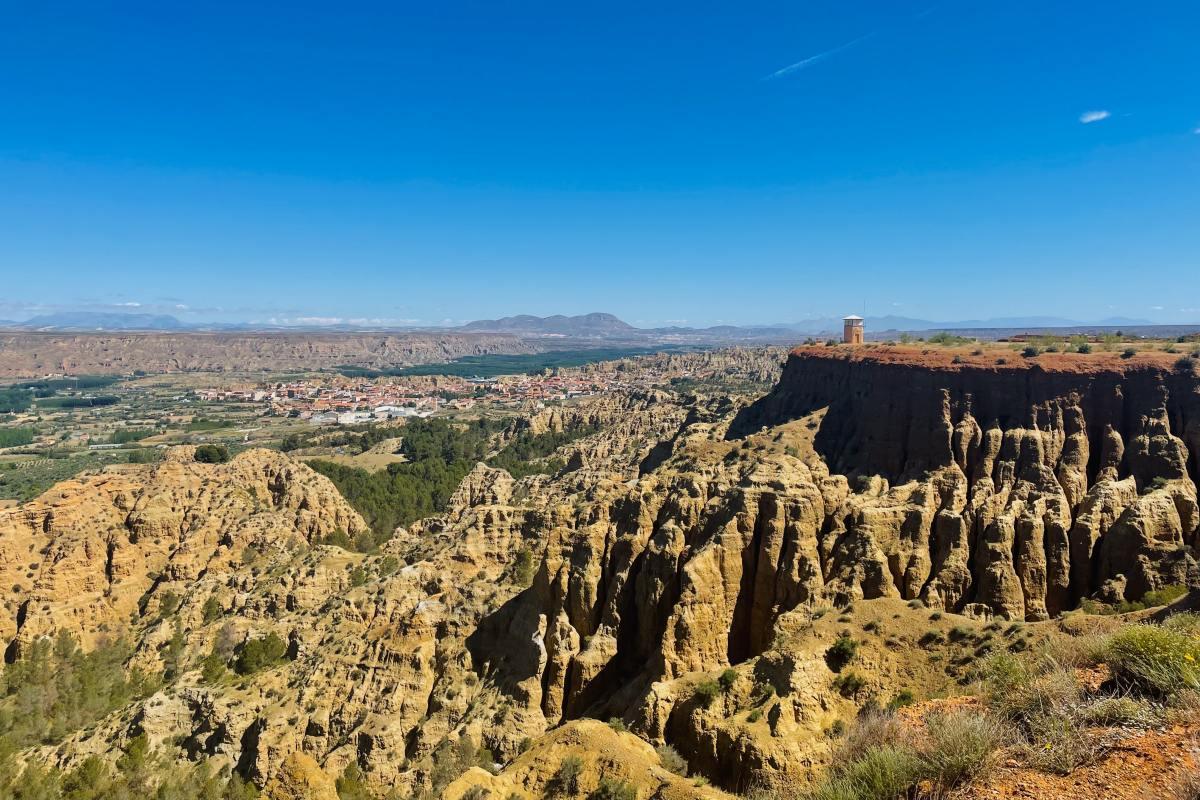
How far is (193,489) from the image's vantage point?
62.2 meters

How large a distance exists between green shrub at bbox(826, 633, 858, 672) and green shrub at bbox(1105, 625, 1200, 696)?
8.59 m

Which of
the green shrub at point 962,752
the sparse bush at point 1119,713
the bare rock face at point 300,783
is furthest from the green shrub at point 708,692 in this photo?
the bare rock face at point 300,783

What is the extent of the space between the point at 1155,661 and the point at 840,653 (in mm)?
10243

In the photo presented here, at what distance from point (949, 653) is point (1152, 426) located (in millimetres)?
23175

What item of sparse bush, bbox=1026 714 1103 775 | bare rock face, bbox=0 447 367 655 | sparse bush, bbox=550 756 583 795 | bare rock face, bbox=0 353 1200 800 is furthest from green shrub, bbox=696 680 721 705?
bare rock face, bbox=0 447 367 655

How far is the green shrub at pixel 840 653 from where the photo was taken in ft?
68.0

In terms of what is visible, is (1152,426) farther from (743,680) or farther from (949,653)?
(743,680)

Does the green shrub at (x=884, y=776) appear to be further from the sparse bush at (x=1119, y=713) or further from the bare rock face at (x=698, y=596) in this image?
the bare rock face at (x=698, y=596)

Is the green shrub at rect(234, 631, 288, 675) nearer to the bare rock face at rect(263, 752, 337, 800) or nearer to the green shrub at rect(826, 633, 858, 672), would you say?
the bare rock face at rect(263, 752, 337, 800)

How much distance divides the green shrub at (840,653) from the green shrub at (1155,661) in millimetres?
8595

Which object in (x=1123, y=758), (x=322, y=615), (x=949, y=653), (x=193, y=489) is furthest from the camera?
(x=193, y=489)

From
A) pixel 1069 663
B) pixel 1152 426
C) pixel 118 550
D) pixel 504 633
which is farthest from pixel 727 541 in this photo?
pixel 118 550

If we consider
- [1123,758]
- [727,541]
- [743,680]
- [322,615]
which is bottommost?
[322,615]

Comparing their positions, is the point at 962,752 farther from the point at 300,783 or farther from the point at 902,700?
the point at 300,783
